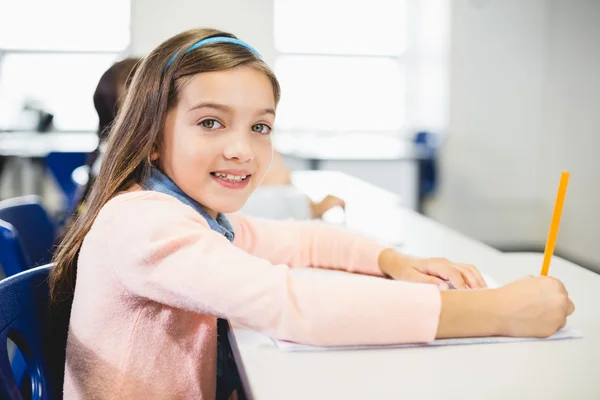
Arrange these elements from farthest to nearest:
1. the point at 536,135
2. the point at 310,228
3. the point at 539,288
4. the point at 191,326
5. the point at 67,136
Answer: the point at 67,136
the point at 536,135
the point at 310,228
the point at 191,326
the point at 539,288

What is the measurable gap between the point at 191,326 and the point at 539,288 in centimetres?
44

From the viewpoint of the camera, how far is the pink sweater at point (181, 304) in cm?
75

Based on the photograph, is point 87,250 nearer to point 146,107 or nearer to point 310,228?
point 146,107

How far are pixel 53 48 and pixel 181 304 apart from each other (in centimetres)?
483

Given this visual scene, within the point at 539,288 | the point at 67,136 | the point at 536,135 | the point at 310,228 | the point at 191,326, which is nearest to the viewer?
the point at 539,288

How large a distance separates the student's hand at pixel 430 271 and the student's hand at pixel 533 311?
6.3 inches

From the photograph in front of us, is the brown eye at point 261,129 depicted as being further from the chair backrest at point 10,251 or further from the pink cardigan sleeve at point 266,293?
the chair backrest at point 10,251

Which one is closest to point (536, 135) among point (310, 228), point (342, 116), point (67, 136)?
point (342, 116)

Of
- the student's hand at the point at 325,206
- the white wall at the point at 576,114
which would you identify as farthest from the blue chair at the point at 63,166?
the white wall at the point at 576,114

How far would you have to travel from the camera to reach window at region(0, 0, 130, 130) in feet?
16.7

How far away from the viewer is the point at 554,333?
2.62ft

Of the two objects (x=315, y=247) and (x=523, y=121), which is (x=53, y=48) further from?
(x=315, y=247)

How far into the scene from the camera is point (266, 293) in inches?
29.3

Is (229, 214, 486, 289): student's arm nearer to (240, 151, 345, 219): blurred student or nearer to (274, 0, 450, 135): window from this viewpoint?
(240, 151, 345, 219): blurred student
